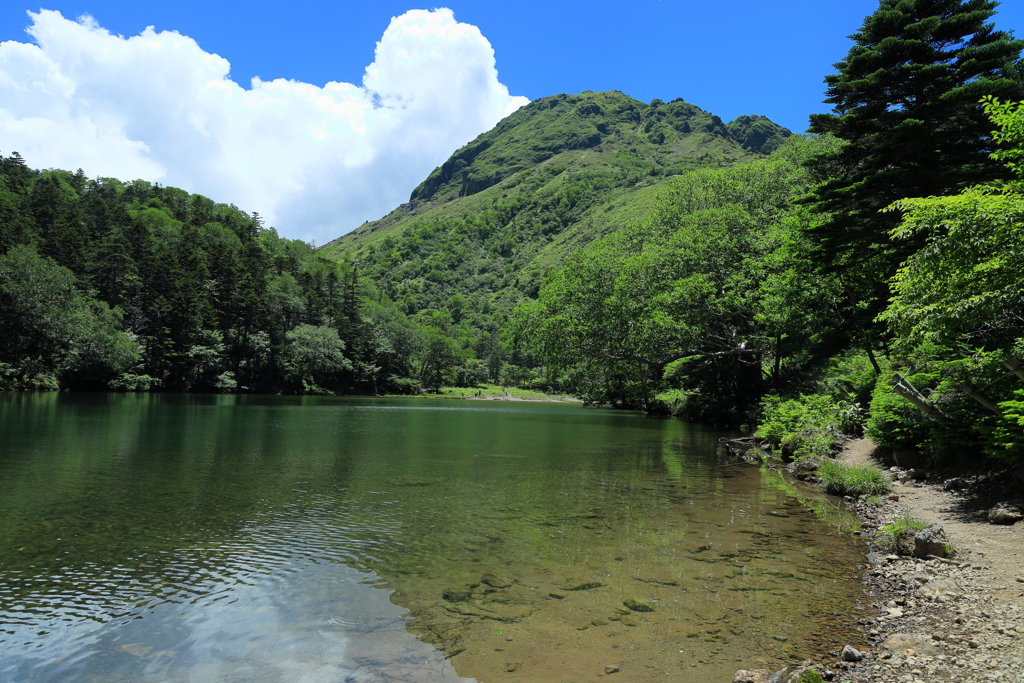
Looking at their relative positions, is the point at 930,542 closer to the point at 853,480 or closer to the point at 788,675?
the point at 788,675

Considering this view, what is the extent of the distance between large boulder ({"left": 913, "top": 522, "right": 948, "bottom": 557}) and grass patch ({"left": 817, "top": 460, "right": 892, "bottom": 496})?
525cm

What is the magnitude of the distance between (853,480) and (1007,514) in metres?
4.75

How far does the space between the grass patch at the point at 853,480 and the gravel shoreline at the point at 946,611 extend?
2.29 metres

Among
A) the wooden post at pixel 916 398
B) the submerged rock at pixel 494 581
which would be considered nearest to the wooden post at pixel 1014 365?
the wooden post at pixel 916 398

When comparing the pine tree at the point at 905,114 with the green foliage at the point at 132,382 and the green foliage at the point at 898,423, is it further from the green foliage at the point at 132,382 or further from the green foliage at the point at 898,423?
the green foliage at the point at 132,382

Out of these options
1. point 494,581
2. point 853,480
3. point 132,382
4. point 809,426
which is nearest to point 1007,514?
point 853,480

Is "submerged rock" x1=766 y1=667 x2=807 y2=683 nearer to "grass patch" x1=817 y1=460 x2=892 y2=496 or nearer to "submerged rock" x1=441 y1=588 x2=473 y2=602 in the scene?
"submerged rock" x1=441 y1=588 x2=473 y2=602

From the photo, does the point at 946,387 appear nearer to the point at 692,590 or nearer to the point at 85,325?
the point at 692,590

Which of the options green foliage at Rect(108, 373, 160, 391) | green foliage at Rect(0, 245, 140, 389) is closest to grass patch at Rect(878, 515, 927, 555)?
green foliage at Rect(0, 245, 140, 389)

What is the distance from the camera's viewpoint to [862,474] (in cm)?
1437

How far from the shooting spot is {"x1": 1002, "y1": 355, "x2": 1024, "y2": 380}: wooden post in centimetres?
1023

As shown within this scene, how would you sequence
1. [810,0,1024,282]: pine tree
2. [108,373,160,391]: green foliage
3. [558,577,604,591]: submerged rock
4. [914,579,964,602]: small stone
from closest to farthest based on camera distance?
[914,579,964,602]: small stone < [558,577,604,591]: submerged rock < [810,0,1024,282]: pine tree < [108,373,160,391]: green foliage

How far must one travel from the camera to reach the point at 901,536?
31.0 feet

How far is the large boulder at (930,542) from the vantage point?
8.79m
